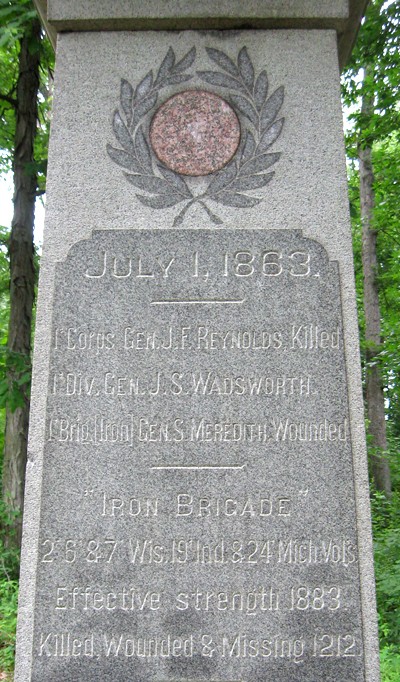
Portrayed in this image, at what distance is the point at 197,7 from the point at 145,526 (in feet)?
8.08

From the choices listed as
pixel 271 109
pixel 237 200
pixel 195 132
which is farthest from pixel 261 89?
pixel 237 200

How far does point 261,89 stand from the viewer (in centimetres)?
314

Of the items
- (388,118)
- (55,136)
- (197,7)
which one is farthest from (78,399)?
(388,118)

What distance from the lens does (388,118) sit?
8.69 m

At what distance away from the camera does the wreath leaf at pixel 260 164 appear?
3057 mm

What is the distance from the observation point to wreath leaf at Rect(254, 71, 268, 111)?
10.3 feet

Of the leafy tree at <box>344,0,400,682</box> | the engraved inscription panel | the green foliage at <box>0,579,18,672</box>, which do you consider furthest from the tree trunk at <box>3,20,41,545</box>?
the engraved inscription panel

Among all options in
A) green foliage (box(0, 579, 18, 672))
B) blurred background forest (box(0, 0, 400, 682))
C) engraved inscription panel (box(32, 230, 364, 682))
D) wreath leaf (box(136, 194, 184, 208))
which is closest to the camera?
engraved inscription panel (box(32, 230, 364, 682))

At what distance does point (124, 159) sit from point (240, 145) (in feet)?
1.85

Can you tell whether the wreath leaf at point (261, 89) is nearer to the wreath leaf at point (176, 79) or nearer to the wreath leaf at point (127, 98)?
the wreath leaf at point (176, 79)

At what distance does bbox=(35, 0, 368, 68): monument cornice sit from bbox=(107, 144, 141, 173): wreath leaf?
66 cm

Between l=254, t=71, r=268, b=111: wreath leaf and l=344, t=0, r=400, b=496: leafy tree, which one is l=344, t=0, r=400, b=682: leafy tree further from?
l=254, t=71, r=268, b=111: wreath leaf

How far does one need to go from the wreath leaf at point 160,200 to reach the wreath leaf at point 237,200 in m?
0.19

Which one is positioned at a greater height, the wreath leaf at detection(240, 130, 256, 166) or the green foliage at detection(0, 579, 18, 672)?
the wreath leaf at detection(240, 130, 256, 166)
